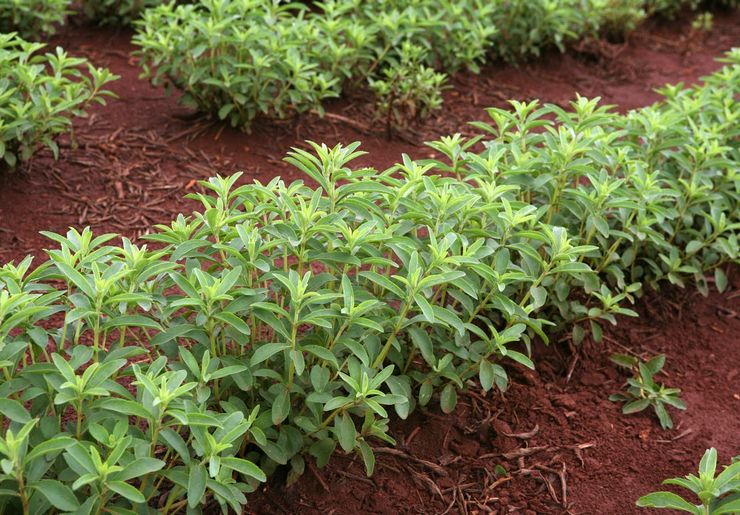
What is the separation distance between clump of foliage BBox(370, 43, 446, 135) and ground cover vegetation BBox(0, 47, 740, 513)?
4.28ft

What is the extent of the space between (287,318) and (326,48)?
9.03 ft

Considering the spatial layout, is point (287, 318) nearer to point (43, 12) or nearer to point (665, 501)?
point (665, 501)

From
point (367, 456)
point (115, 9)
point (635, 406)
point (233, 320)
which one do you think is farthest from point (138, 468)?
point (115, 9)

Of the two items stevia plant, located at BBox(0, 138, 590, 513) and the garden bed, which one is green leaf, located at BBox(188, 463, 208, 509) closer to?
stevia plant, located at BBox(0, 138, 590, 513)

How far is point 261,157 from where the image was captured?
4902 millimetres

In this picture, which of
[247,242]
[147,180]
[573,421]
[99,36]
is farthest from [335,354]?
[99,36]

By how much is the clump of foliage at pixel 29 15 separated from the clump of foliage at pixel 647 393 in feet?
13.0

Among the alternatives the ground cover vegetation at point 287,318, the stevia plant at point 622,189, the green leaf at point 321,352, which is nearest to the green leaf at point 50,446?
the ground cover vegetation at point 287,318

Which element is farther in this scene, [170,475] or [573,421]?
[573,421]

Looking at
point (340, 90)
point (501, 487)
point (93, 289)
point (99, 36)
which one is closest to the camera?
point (93, 289)

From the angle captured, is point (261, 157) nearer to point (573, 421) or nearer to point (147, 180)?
point (147, 180)

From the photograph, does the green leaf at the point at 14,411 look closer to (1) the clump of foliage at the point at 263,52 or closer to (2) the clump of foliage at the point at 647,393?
(2) the clump of foliage at the point at 647,393

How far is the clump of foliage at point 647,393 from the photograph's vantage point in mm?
3492

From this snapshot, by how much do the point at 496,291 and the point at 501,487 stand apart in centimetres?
73
